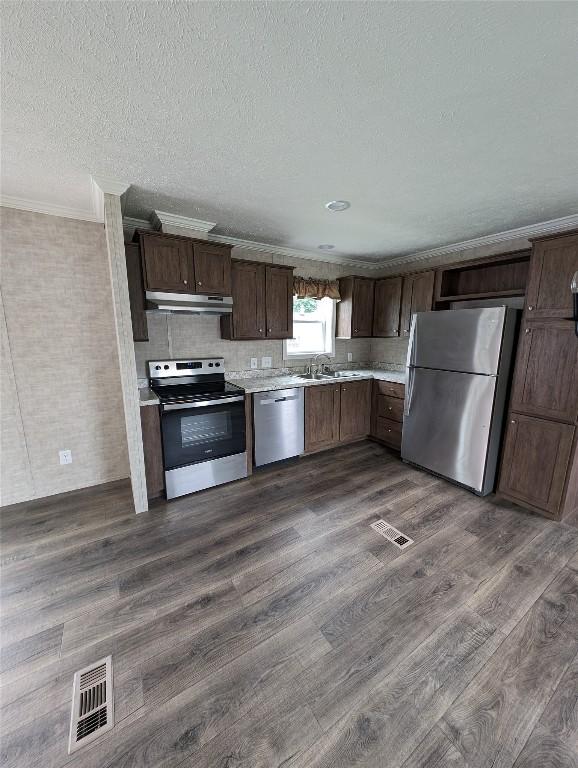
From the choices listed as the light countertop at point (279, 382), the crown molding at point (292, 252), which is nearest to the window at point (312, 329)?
the light countertop at point (279, 382)

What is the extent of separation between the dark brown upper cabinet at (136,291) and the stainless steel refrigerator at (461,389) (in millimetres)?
2732

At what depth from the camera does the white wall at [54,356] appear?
100 inches

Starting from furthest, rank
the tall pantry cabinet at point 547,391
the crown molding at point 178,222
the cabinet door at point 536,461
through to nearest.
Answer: the crown molding at point 178,222 < the cabinet door at point 536,461 < the tall pantry cabinet at point 547,391

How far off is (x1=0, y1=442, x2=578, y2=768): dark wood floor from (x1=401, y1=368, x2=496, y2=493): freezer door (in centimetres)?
41

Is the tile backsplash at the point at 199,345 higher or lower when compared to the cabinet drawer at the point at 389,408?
higher

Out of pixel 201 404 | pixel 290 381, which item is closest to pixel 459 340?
pixel 290 381

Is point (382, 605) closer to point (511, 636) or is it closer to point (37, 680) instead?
point (511, 636)

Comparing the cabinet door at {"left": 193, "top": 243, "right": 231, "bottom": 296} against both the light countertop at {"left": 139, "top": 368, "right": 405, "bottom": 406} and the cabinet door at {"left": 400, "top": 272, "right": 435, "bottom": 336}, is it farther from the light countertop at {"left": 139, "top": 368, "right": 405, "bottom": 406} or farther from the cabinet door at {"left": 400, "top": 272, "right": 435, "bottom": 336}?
the cabinet door at {"left": 400, "top": 272, "right": 435, "bottom": 336}

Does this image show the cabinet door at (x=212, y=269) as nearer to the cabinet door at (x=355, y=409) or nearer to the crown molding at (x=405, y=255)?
the crown molding at (x=405, y=255)

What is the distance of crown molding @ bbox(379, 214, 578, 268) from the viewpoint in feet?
9.10

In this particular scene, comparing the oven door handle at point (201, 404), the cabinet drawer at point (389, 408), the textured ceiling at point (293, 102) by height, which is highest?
the textured ceiling at point (293, 102)

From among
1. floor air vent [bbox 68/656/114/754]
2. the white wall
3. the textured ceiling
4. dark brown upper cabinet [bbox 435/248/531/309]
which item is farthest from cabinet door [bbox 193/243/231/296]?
floor air vent [bbox 68/656/114/754]

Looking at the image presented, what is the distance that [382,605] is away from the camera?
1759 millimetres

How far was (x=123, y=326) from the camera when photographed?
2.35 meters
